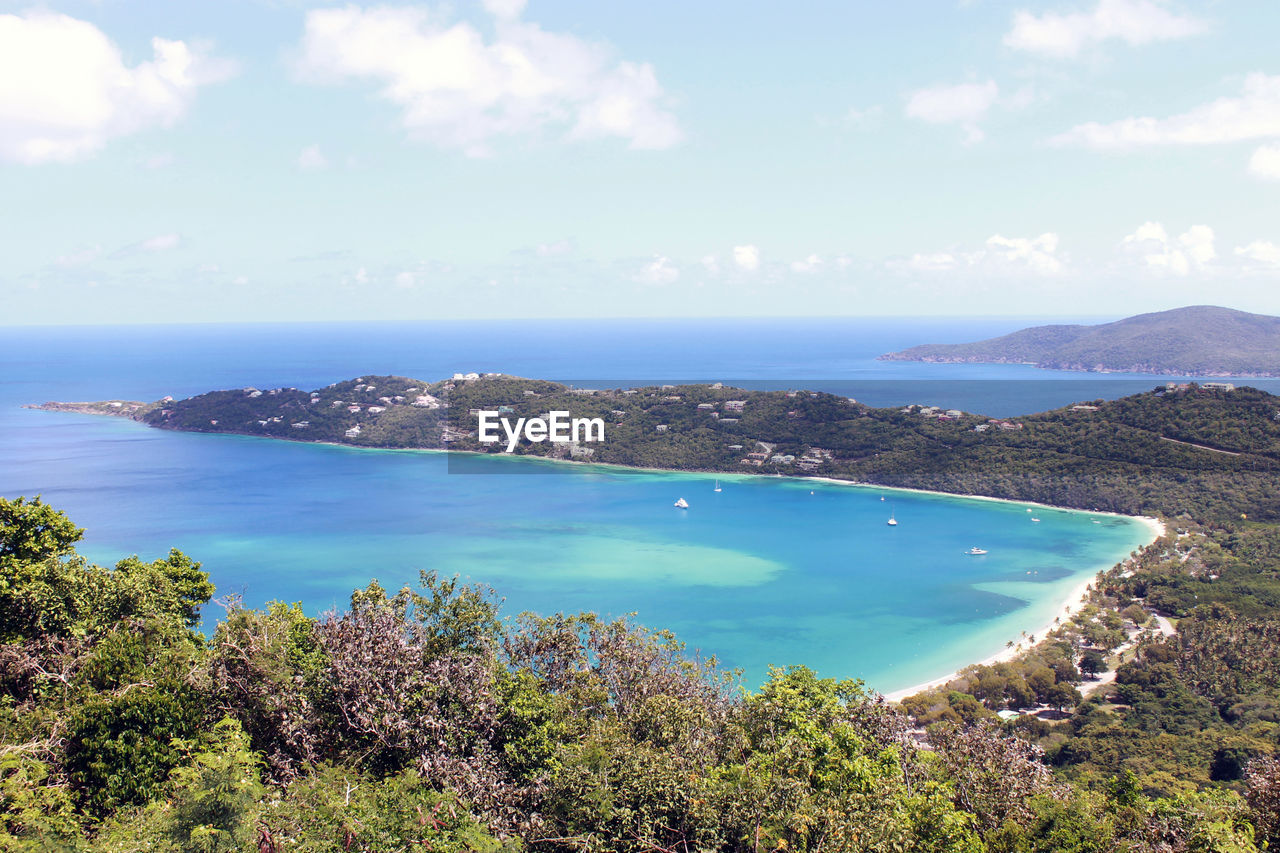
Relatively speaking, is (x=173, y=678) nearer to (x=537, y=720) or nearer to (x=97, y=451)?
(x=537, y=720)

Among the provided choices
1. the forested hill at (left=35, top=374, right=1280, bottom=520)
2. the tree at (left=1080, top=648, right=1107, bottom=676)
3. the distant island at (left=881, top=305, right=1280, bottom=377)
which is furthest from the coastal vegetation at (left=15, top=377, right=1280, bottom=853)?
the distant island at (left=881, top=305, right=1280, bottom=377)

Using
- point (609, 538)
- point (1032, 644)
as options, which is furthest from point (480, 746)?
point (609, 538)

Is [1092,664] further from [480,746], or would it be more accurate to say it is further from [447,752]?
[447,752]

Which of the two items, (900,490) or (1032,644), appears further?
(900,490)

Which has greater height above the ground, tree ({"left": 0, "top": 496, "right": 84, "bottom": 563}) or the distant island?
the distant island

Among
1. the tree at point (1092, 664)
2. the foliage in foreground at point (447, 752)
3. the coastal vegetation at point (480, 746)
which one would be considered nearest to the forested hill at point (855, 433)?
the tree at point (1092, 664)

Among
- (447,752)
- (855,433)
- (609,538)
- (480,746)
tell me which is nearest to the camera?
(447,752)

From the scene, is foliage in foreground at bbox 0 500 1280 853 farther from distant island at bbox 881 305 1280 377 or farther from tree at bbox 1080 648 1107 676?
distant island at bbox 881 305 1280 377
